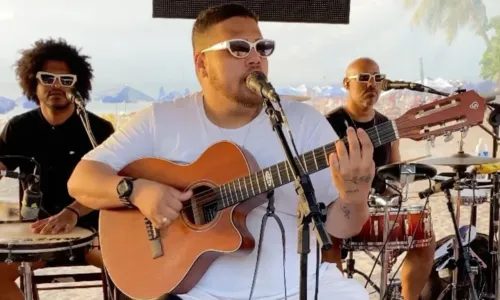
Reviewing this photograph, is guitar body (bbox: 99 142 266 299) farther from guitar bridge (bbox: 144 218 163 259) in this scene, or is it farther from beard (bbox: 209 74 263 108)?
beard (bbox: 209 74 263 108)

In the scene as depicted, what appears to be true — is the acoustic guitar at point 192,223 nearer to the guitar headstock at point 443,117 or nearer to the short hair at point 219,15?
the guitar headstock at point 443,117

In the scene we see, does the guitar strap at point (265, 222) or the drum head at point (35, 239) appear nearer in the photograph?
the guitar strap at point (265, 222)

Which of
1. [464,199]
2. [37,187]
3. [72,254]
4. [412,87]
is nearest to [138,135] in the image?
[72,254]

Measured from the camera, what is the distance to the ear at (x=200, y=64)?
2.24 m

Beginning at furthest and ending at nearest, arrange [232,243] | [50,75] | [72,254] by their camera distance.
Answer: [50,75]
[72,254]
[232,243]

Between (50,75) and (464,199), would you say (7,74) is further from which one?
(464,199)

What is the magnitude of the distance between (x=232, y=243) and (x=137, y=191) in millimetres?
387

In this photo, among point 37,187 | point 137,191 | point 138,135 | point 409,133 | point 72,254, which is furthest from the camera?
point 37,187

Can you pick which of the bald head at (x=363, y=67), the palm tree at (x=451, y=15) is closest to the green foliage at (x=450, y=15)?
the palm tree at (x=451, y=15)

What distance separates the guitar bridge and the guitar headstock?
3.01ft

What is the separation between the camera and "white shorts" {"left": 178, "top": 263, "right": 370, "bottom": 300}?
6.25 feet

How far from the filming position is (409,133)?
1.66 metres

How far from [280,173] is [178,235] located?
47 cm

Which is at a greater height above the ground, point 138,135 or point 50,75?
point 50,75
